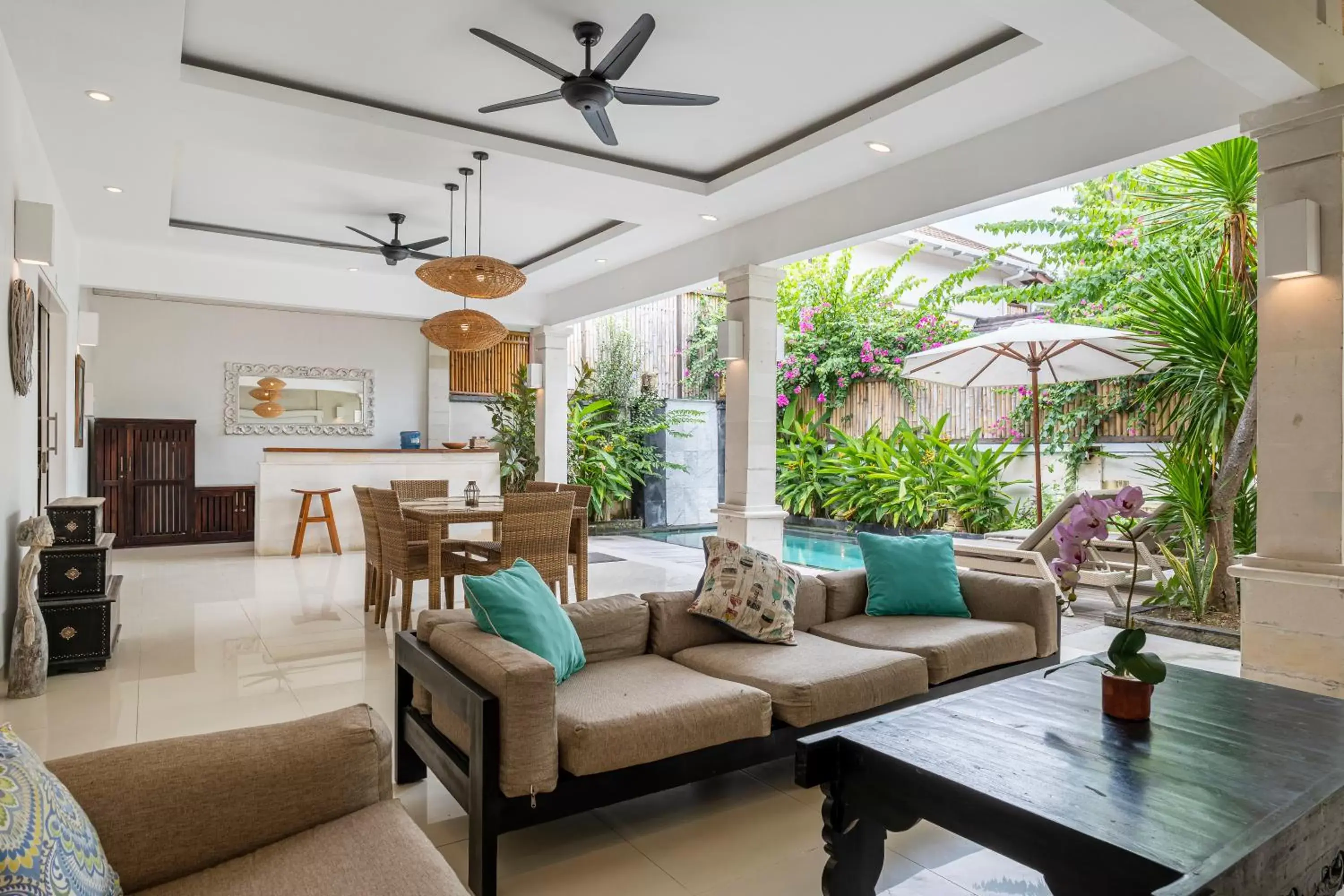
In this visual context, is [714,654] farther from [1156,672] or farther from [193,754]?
[193,754]

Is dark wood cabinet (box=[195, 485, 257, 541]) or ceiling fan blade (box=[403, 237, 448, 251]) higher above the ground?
ceiling fan blade (box=[403, 237, 448, 251])

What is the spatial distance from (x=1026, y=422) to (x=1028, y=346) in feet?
7.86

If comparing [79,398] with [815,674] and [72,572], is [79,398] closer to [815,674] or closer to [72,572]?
[72,572]

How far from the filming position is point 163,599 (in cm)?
592

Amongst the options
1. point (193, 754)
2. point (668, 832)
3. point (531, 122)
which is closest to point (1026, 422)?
point (531, 122)

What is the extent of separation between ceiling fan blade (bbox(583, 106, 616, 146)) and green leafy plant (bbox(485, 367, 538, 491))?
252 inches

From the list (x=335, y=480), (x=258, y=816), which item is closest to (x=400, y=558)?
(x=258, y=816)

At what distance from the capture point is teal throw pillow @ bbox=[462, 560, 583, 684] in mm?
2512

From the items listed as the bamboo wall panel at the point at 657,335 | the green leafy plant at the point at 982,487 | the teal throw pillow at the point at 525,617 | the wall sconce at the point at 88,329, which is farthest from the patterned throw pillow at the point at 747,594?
the bamboo wall panel at the point at 657,335

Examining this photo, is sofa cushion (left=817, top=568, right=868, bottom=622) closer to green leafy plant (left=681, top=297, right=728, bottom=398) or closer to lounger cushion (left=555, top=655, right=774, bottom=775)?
lounger cushion (left=555, top=655, right=774, bottom=775)

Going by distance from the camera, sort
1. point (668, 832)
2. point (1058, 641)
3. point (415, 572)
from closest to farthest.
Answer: point (668, 832), point (1058, 641), point (415, 572)

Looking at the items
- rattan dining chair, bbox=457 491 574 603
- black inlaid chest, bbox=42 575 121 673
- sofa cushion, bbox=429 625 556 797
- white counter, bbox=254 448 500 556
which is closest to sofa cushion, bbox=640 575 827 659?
sofa cushion, bbox=429 625 556 797

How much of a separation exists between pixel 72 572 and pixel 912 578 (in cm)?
410

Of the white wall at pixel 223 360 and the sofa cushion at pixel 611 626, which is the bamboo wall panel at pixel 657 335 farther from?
the sofa cushion at pixel 611 626
